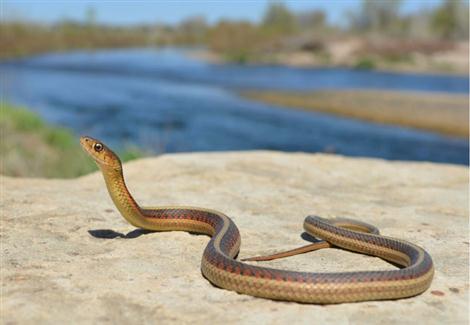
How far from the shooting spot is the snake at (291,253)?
15.7 ft

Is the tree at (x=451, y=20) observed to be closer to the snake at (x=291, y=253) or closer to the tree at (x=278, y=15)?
the tree at (x=278, y=15)

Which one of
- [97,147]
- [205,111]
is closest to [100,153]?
[97,147]

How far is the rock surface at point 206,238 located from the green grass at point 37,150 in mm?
3903

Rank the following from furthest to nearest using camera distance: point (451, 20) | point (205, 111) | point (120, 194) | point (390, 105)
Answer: point (451, 20) → point (390, 105) → point (205, 111) → point (120, 194)

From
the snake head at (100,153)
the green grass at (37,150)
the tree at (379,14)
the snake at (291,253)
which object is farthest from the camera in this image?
the tree at (379,14)

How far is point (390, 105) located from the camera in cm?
3139

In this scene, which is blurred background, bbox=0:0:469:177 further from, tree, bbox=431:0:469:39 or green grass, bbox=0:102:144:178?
tree, bbox=431:0:469:39

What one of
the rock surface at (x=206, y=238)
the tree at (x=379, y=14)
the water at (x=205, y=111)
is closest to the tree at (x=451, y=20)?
the tree at (x=379, y=14)

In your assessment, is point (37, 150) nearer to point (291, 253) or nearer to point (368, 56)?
point (291, 253)

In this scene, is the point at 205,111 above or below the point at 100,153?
below

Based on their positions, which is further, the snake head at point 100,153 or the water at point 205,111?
the water at point 205,111

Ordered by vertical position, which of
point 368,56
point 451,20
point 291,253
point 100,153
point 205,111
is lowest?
point 205,111

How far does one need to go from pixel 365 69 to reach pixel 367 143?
117 ft

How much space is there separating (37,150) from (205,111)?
14.1m
